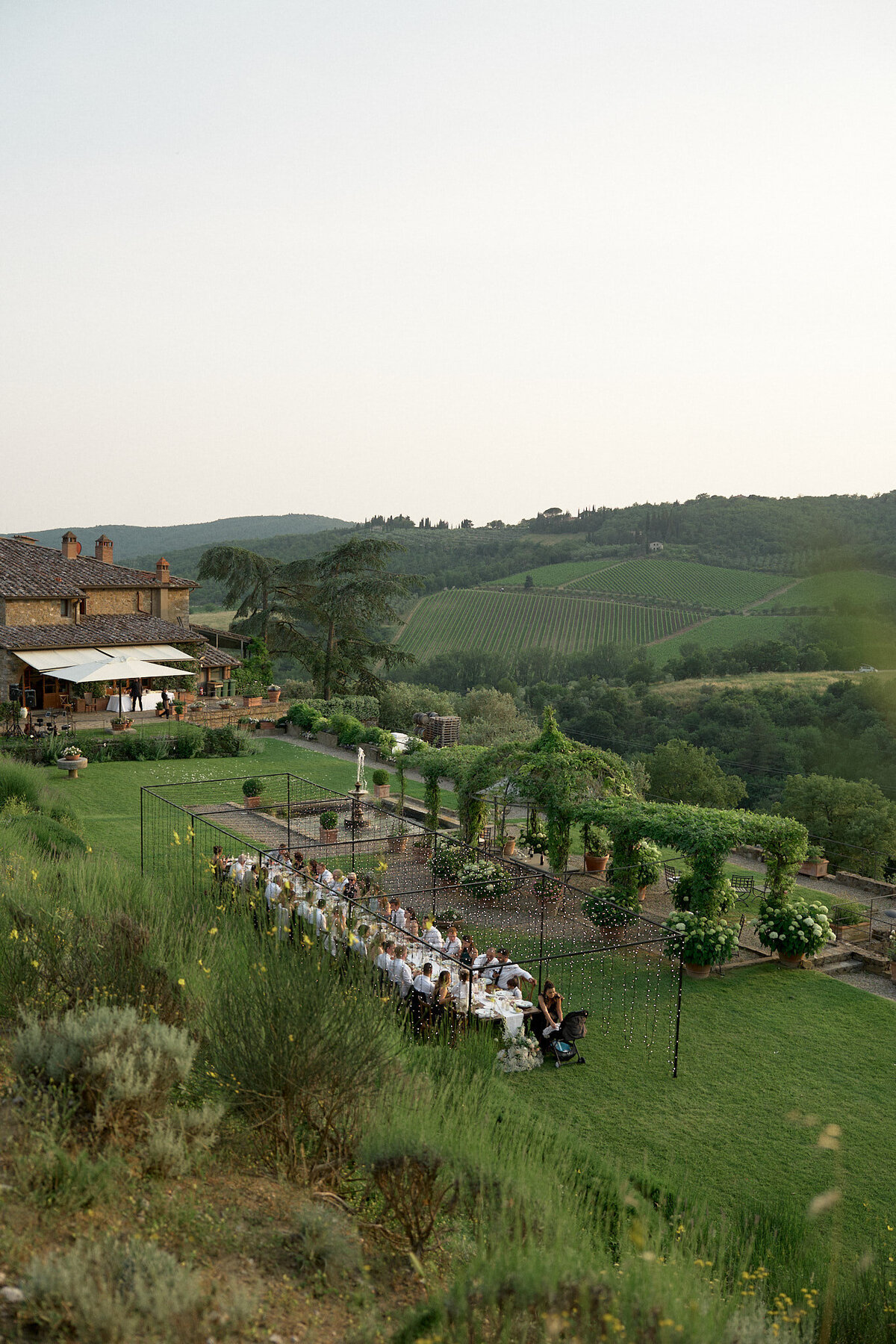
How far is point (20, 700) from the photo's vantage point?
33.3m

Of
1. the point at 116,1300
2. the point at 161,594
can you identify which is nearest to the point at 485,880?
the point at 116,1300

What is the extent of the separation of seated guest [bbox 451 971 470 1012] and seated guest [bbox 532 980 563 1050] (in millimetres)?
849

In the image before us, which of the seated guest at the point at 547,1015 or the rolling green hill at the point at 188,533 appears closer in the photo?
the seated guest at the point at 547,1015

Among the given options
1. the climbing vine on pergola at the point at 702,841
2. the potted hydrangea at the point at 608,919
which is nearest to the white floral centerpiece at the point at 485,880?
the potted hydrangea at the point at 608,919

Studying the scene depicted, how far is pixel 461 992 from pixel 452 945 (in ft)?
4.71

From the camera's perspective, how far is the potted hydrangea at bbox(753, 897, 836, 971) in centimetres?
1416

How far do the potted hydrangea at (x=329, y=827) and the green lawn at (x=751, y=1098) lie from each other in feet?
25.3

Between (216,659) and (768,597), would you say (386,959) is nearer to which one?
(216,659)

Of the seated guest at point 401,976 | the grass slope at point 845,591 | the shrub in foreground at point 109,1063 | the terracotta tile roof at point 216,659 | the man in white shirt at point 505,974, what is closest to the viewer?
the shrub in foreground at point 109,1063

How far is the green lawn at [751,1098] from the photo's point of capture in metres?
8.58

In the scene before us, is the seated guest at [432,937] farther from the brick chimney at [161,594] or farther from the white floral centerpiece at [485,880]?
the brick chimney at [161,594]

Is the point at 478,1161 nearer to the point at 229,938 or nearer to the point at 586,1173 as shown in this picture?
the point at 586,1173

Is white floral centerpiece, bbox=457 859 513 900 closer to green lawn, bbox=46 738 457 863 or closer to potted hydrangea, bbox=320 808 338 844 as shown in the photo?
potted hydrangea, bbox=320 808 338 844

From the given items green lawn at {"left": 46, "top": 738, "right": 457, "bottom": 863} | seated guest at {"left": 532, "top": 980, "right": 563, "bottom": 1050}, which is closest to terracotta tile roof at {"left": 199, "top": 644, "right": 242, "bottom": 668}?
green lawn at {"left": 46, "top": 738, "right": 457, "bottom": 863}
